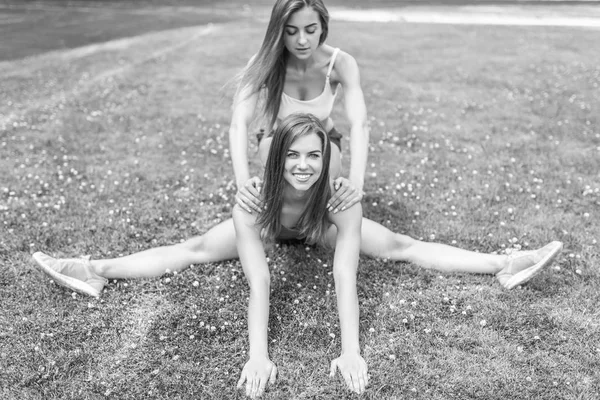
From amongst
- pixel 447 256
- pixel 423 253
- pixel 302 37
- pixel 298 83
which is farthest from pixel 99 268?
pixel 447 256

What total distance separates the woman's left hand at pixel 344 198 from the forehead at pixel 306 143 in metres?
0.50

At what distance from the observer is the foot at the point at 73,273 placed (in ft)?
16.9

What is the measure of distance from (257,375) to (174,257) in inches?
72.0

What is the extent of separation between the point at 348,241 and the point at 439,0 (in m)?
25.1

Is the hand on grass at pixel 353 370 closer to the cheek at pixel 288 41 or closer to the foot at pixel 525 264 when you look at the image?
the foot at pixel 525 264

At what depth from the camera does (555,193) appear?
7.16 meters

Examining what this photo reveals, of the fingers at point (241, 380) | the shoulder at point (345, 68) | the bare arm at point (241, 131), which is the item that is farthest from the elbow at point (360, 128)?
the fingers at point (241, 380)

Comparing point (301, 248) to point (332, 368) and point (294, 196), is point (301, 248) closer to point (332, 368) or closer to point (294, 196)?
point (294, 196)

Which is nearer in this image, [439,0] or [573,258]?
[573,258]

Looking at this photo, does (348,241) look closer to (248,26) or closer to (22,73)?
(22,73)

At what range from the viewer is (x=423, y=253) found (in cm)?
568

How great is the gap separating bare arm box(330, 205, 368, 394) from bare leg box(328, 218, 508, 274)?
21.4 inches

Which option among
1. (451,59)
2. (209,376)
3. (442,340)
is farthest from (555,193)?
(451,59)

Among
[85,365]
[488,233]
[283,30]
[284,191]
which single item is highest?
[283,30]
